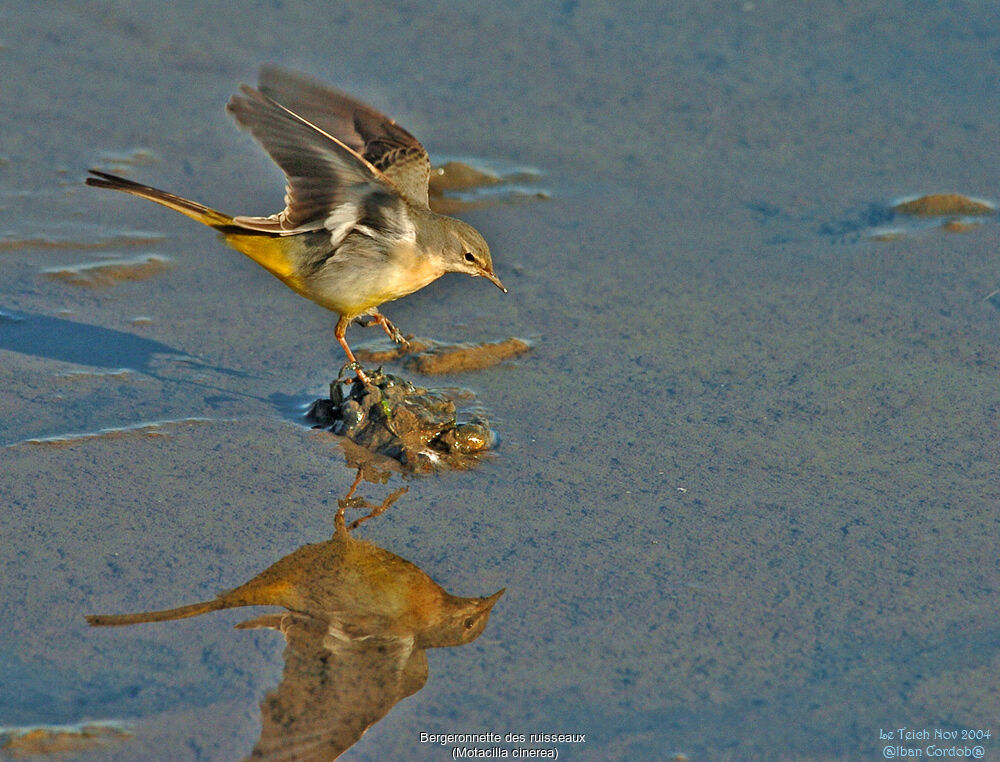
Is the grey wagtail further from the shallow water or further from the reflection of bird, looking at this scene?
the reflection of bird

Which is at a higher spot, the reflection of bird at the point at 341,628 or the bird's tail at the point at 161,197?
the bird's tail at the point at 161,197

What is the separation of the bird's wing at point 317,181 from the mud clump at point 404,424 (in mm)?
815

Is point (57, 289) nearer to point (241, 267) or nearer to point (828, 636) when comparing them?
point (241, 267)

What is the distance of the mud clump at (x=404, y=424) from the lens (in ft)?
19.0

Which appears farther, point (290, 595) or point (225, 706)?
point (290, 595)

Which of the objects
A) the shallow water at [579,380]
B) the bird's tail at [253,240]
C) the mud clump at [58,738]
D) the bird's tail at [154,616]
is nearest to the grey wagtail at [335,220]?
the bird's tail at [253,240]

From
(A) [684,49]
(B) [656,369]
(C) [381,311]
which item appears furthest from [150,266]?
(A) [684,49]

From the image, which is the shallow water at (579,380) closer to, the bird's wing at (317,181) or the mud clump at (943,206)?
the mud clump at (943,206)

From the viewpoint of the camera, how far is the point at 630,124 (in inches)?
352

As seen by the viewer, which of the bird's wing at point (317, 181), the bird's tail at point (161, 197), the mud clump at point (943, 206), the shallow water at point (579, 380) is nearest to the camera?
the shallow water at point (579, 380)

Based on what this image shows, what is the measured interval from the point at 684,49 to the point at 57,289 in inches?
202

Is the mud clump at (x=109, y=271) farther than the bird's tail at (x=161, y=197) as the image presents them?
Yes

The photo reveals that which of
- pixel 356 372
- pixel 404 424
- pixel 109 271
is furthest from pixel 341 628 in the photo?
pixel 109 271

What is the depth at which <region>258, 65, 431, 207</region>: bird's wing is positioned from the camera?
A: 6.86 metres
